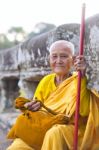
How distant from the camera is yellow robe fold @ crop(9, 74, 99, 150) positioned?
299 centimetres

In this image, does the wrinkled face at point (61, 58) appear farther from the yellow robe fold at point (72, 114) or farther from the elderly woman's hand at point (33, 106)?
the elderly woman's hand at point (33, 106)

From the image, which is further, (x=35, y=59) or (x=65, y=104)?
(x=35, y=59)

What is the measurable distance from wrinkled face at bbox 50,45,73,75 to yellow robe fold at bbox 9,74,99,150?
141 millimetres

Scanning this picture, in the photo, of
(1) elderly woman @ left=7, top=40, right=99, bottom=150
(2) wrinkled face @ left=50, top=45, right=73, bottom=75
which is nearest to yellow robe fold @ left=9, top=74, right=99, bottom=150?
(1) elderly woman @ left=7, top=40, right=99, bottom=150

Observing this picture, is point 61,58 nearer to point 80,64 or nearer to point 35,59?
point 80,64

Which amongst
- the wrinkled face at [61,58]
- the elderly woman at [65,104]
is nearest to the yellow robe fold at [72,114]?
the elderly woman at [65,104]

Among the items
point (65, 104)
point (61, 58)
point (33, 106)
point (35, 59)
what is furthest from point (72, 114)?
point (35, 59)

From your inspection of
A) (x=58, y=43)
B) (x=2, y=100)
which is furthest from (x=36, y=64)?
(x=2, y=100)

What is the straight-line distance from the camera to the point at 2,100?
7895mm

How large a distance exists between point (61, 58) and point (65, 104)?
429mm

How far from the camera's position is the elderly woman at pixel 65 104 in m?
2.99

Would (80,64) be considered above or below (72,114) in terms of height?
above

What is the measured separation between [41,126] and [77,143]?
0.34 meters

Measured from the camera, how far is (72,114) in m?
3.13
